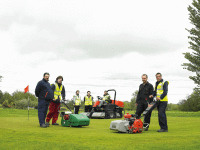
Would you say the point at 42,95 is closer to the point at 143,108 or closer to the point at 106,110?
the point at 143,108

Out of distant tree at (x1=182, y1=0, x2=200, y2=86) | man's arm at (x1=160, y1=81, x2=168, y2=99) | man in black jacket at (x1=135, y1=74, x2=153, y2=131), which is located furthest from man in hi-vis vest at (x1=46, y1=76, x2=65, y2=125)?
distant tree at (x1=182, y1=0, x2=200, y2=86)

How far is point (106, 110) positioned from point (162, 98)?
775 centimetres

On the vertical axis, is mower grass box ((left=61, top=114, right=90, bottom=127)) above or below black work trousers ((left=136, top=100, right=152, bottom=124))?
below

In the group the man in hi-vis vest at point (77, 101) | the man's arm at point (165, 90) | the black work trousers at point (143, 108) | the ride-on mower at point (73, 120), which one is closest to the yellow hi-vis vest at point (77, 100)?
the man in hi-vis vest at point (77, 101)

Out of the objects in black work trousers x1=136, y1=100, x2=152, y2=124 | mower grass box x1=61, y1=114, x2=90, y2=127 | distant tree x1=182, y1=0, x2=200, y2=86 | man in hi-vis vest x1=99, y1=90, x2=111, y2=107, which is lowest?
mower grass box x1=61, y1=114, x2=90, y2=127

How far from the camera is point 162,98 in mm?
7570

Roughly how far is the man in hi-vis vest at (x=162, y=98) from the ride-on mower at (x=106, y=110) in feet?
24.2

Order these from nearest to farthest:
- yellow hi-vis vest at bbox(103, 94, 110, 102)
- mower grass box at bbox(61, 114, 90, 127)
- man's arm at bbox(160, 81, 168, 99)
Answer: man's arm at bbox(160, 81, 168, 99) < mower grass box at bbox(61, 114, 90, 127) < yellow hi-vis vest at bbox(103, 94, 110, 102)

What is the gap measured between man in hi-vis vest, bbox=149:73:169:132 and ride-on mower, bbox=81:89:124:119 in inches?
290

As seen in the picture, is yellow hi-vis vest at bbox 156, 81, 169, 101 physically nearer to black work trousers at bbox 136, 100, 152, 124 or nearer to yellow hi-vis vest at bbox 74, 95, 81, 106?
black work trousers at bbox 136, 100, 152, 124

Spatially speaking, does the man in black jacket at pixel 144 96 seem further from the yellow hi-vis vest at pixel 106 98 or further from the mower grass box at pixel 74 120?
the yellow hi-vis vest at pixel 106 98

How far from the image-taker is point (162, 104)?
7.69m

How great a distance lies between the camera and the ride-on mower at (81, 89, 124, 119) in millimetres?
14961

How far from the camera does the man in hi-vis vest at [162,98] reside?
7578 mm
